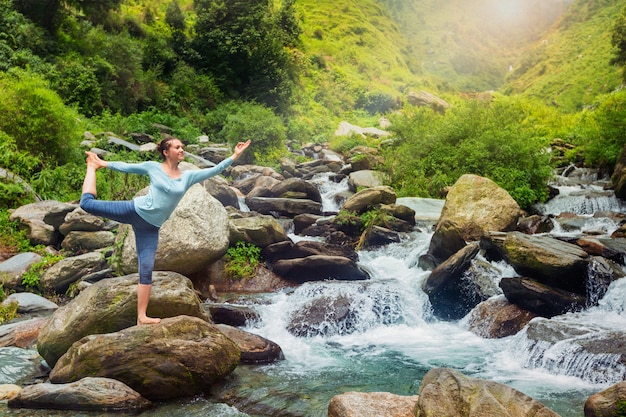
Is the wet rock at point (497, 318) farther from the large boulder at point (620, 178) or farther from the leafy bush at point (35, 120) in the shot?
the leafy bush at point (35, 120)

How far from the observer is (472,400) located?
4324 millimetres

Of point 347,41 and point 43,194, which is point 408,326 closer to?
point 43,194

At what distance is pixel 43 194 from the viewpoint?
13.5 metres

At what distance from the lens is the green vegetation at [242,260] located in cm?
1156

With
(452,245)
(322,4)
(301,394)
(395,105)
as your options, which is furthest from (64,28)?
(322,4)

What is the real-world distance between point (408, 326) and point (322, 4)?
6418 cm

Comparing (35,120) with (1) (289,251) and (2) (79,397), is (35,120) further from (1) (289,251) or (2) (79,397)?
(2) (79,397)

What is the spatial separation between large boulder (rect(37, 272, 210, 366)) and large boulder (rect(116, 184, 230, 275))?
9.27ft

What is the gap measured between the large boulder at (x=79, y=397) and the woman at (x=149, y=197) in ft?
4.32

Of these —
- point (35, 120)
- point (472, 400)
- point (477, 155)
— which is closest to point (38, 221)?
point (35, 120)

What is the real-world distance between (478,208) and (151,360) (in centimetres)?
1031

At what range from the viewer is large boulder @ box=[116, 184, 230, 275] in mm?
9859

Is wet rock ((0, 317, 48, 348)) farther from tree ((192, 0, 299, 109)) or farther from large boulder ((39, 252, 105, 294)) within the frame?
tree ((192, 0, 299, 109))

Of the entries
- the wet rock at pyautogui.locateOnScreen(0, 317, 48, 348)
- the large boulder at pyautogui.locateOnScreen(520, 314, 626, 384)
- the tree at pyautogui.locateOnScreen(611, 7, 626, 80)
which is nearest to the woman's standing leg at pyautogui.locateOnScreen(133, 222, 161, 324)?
the wet rock at pyautogui.locateOnScreen(0, 317, 48, 348)
